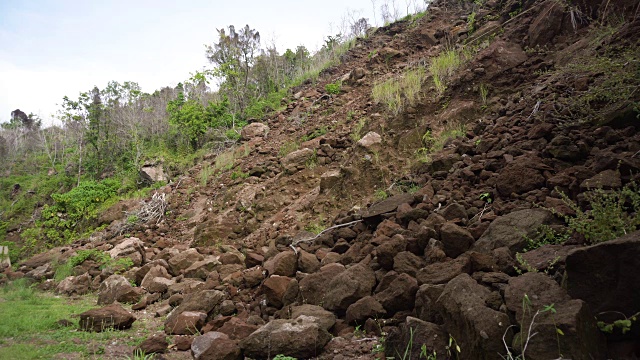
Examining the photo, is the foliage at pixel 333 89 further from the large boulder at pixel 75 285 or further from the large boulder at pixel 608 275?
the large boulder at pixel 608 275

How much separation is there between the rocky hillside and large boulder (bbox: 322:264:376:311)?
0.6 inches

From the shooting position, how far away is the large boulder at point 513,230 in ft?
8.87

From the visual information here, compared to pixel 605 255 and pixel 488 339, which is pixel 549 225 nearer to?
→ pixel 605 255

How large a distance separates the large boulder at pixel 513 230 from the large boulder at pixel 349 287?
87cm

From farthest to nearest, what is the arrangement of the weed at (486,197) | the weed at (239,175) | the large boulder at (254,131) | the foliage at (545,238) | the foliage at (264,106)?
the foliage at (264,106)
the large boulder at (254,131)
the weed at (239,175)
the weed at (486,197)
the foliage at (545,238)

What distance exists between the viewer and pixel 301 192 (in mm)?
7465

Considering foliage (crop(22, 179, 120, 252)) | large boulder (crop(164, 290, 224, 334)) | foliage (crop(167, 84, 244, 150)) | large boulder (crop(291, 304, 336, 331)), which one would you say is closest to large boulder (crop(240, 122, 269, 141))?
foliage (crop(167, 84, 244, 150))

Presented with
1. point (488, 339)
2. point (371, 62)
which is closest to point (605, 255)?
point (488, 339)

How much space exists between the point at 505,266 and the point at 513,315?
1.97 feet

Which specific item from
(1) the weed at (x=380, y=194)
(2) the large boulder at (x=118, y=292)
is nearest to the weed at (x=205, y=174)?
(2) the large boulder at (x=118, y=292)

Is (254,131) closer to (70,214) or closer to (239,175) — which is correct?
(239,175)

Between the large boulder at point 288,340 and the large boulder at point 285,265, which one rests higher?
the large boulder at point 285,265

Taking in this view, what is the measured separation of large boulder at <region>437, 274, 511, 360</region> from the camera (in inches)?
73.4

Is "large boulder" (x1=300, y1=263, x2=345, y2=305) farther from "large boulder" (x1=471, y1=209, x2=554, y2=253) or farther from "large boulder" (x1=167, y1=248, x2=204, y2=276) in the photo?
"large boulder" (x1=167, y1=248, x2=204, y2=276)
